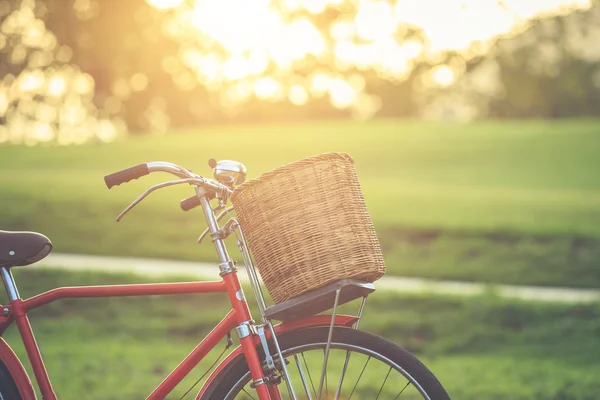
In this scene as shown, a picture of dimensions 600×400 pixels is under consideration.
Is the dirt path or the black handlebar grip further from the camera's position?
the dirt path

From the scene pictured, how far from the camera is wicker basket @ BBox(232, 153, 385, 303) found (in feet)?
8.98

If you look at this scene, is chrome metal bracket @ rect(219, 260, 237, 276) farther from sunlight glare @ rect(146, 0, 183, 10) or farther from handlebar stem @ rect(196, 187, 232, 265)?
sunlight glare @ rect(146, 0, 183, 10)

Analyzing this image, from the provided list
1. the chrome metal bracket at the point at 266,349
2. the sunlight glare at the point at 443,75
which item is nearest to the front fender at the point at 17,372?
the chrome metal bracket at the point at 266,349

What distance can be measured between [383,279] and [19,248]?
7048 mm

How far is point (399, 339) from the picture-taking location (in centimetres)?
762

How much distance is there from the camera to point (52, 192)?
1441cm

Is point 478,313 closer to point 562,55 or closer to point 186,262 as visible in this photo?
point 186,262

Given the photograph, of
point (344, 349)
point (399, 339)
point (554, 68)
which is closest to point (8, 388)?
point (344, 349)

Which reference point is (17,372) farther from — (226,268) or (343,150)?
(343,150)

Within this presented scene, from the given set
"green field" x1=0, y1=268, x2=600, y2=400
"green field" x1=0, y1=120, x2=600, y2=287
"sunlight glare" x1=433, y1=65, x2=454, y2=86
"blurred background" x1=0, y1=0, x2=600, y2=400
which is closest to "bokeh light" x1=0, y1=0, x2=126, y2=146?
"blurred background" x1=0, y1=0, x2=600, y2=400

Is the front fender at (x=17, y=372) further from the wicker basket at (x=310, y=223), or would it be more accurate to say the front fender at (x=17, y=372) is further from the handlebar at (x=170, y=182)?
the wicker basket at (x=310, y=223)

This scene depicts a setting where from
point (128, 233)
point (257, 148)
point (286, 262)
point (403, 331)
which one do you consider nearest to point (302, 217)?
point (286, 262)

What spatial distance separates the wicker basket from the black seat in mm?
810

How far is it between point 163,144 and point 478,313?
15.4m
